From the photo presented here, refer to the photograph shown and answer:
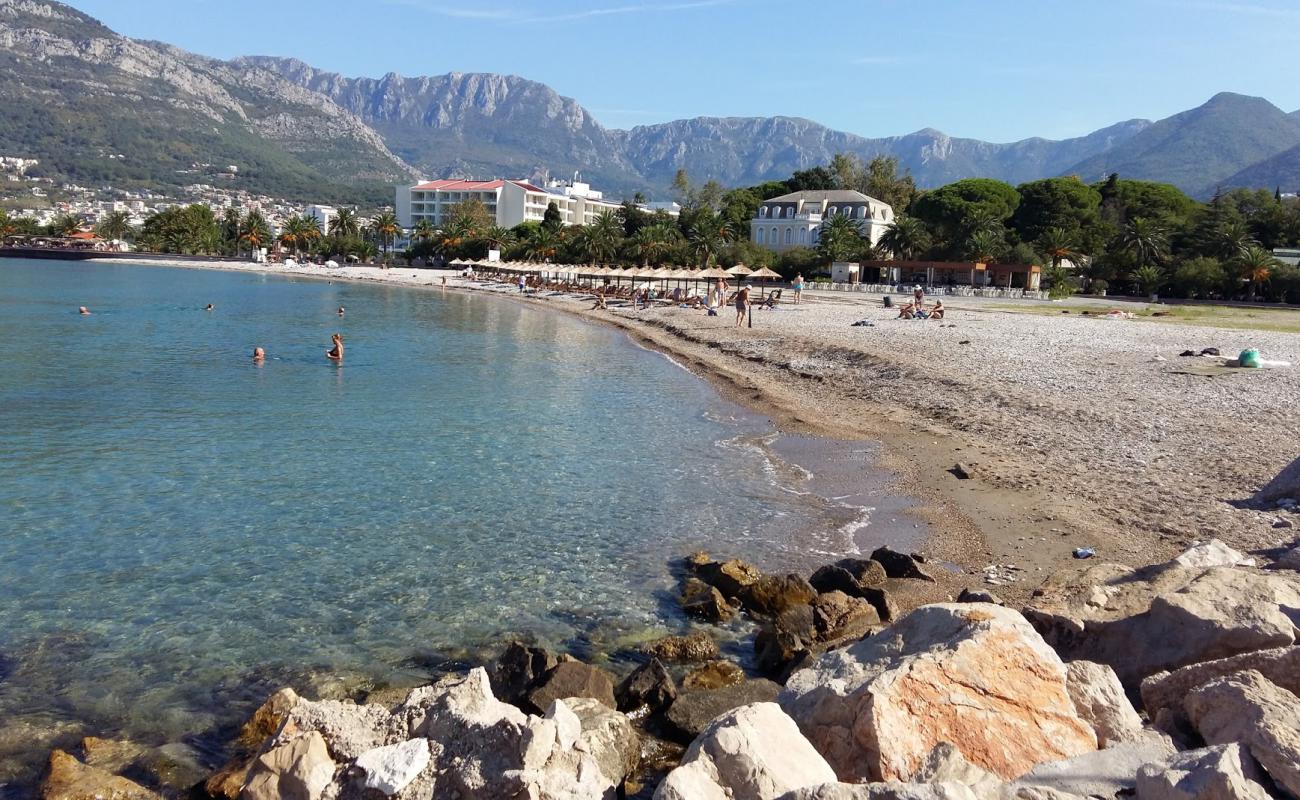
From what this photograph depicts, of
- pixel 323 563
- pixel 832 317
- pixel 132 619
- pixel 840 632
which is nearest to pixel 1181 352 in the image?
pixel 832 317

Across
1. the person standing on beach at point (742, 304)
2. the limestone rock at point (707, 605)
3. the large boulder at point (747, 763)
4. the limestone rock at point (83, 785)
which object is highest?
the person standing on beach at point (742, 304)

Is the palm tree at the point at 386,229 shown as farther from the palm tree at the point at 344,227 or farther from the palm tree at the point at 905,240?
the palm tree at the point at 905,240

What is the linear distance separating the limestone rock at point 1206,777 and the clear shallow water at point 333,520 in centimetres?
566

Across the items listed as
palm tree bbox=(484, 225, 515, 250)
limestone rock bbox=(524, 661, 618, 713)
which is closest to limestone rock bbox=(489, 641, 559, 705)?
limestone rock bbox=(524, 661, 618, 713)

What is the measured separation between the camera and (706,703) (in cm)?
767

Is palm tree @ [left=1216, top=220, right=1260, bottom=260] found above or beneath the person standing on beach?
above

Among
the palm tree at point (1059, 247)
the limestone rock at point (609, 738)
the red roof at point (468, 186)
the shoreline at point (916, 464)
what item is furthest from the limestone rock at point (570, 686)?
the red roof at point (468, 186)

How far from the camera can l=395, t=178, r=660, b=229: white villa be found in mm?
152000

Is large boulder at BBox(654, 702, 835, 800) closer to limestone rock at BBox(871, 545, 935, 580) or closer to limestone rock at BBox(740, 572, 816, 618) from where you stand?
limestone rock at BBox(740, 572, 816, 618)

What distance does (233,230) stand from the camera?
130500 millimetres

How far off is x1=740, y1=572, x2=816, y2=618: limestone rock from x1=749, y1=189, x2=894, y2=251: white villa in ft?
294

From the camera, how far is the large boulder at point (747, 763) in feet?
15.6

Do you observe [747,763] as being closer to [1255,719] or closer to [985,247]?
[1255,719]

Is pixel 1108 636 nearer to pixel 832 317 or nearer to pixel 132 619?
pixel 132 619
